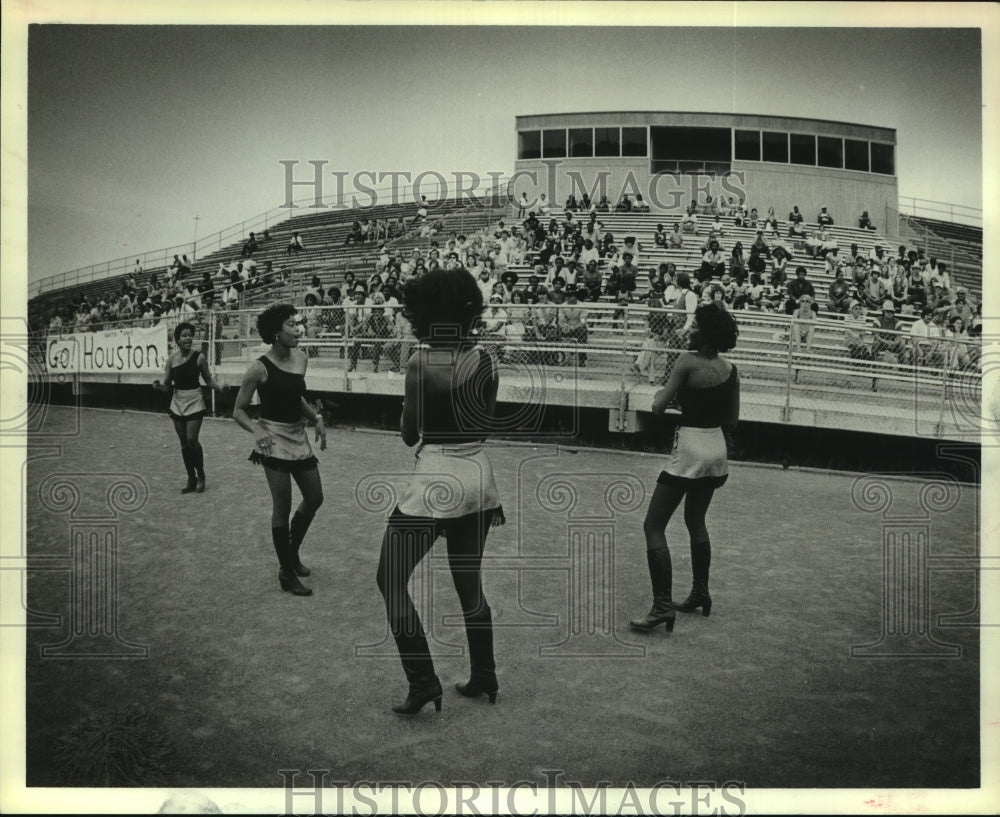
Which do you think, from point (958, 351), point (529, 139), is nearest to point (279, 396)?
point (529, 139)

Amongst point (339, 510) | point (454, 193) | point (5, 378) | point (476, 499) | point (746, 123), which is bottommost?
point (339, 510)

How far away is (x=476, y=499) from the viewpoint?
3.01 meters

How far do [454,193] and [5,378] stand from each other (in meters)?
4.69

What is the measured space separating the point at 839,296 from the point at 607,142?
24.9ft

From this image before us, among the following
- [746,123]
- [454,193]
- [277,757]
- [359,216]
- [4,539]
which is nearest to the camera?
[277,757]

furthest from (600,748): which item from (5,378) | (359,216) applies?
(359,216)

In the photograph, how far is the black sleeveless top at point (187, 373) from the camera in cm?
686

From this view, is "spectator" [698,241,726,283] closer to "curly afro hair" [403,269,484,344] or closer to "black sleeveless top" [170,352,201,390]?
"black sleeveless top" [170,352,201,390]

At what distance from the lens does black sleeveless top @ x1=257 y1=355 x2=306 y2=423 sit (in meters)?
4.38

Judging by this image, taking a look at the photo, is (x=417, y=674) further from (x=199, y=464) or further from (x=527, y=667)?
(x=199, y=464)

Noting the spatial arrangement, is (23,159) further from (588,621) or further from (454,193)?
(454,193)

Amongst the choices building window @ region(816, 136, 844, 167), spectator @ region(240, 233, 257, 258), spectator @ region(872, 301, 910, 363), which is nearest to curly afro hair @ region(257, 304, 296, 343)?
spectator @ region(240, 233, 257, 258)

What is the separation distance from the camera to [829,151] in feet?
61.8

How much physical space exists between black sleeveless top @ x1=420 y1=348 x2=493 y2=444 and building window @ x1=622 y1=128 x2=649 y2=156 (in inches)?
606
